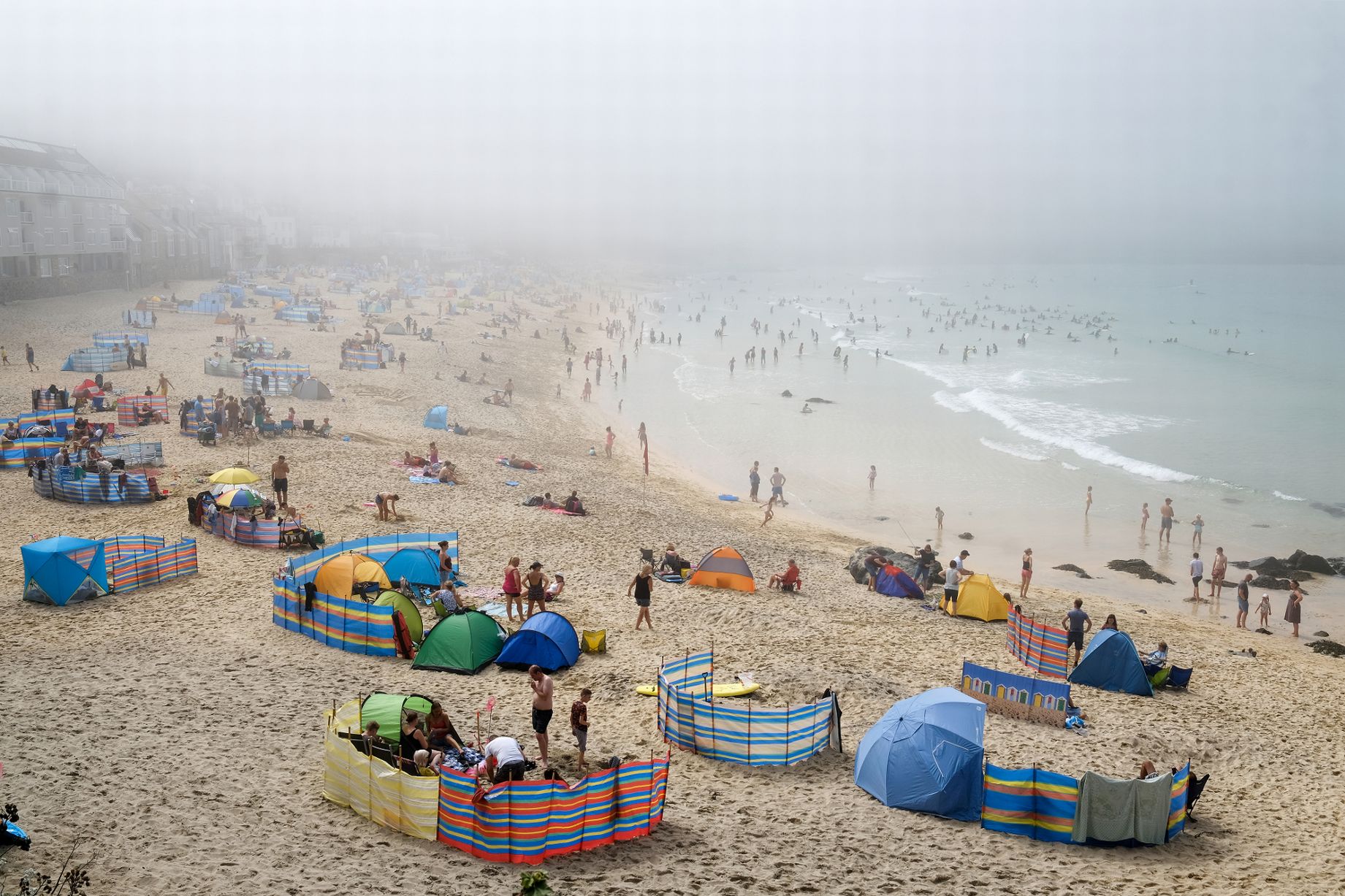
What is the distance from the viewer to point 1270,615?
19.9m

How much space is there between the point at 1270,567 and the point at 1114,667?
40.2 feet

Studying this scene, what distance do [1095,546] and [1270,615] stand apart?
5032 mm

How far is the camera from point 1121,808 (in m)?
8.77

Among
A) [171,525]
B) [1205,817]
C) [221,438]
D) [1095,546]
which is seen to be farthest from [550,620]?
[1095,546]

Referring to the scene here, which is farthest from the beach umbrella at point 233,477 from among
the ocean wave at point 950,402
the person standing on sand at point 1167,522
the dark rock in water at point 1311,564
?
the ocean wave at point 950,402

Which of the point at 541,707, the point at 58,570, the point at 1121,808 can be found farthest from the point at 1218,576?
the point at 58,570

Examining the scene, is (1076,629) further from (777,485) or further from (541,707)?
(777,485)

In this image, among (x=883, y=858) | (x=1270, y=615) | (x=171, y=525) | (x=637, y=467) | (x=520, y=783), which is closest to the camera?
(x=520, y=783)

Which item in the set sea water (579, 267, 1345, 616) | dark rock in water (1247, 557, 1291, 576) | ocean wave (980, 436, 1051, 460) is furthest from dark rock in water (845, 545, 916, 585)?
ocean wave (980, 436, 1051, 460)

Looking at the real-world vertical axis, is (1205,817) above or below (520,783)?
below

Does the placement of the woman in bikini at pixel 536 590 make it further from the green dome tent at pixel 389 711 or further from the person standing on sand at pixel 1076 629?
the person standing on sand at pixel 1076 629

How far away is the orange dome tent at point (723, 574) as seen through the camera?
16.8 metres

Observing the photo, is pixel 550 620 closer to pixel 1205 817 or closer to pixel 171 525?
pixel 1205 817

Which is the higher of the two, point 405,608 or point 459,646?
point 405,608
